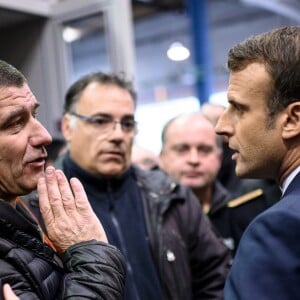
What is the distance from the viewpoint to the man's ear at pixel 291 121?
1.37 m

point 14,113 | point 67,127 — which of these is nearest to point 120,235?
point 67,127

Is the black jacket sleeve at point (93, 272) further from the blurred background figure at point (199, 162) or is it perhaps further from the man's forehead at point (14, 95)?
the blurred background figure at point (199, 162)

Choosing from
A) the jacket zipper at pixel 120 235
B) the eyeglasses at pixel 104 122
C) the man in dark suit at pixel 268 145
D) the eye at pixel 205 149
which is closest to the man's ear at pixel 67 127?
the eyeglasses at pixel 104 122

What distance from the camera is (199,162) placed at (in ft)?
9.18

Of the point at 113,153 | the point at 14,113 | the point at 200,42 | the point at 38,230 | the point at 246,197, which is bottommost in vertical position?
the point at 246,197

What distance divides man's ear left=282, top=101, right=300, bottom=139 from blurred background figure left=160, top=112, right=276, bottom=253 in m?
1.31

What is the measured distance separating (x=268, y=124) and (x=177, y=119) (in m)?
1.55

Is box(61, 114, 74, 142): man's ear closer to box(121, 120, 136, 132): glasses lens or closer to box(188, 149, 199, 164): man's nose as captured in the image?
box(121, 120, 136, 132): glasses lens

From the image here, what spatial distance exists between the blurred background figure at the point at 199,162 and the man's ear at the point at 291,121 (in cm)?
131

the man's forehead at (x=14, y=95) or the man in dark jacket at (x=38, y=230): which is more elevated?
the man's forehead at (x=14, y=95)

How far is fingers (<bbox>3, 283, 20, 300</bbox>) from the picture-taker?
46.3 inches

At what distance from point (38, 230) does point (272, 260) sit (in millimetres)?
646

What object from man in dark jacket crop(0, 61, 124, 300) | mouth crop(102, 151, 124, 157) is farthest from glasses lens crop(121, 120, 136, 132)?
man in dark jacket crop(0, 61, 124, 300)

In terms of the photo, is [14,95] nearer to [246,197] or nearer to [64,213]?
[64,213]
